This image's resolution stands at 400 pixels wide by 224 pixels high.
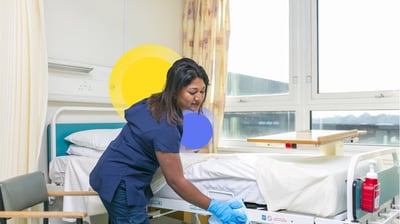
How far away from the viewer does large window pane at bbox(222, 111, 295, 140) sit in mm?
2904

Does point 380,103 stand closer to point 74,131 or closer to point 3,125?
point 74,131

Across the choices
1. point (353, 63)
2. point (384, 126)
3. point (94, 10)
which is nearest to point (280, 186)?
point (384, 126)

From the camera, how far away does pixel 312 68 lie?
2.73 metres

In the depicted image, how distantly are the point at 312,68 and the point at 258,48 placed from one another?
0.53 meters

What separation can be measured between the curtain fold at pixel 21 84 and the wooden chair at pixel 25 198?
27cm

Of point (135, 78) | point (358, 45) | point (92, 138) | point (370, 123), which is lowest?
point (92, 138)

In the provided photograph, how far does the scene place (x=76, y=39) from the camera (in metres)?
2.55

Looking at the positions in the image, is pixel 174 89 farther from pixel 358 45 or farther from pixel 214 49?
pixel 358 45

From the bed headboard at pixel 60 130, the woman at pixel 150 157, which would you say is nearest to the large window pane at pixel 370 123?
the woman at pixel 150 157

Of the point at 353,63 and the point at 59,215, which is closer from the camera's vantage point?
the point at 59,215

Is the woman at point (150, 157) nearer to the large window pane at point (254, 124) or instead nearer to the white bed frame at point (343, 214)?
the white bed frame at point (343, 214)

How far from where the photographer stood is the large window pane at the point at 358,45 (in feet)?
7.98

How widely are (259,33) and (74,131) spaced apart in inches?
67.2

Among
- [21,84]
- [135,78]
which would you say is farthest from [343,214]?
[21,84]
